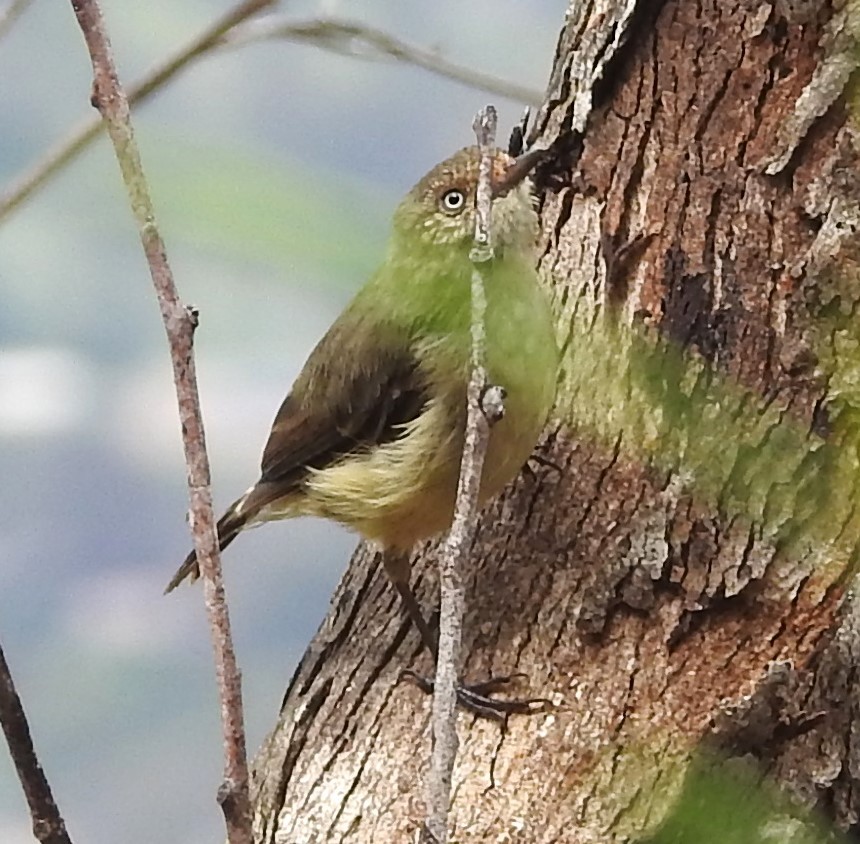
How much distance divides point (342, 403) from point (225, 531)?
1.00ft

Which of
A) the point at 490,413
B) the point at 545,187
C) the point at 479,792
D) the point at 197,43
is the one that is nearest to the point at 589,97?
the point at 545,187

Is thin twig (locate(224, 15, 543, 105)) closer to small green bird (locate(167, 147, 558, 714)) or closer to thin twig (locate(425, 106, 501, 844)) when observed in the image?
thin twig (locate(425, 106, 501, 844))

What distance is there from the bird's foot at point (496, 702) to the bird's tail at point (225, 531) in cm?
46

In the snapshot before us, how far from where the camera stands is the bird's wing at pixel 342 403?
1.62 metres

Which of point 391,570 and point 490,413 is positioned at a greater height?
point 391,570

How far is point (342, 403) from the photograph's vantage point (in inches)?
67.8

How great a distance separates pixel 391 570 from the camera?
1774mm

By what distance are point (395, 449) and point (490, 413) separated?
40.9 inches

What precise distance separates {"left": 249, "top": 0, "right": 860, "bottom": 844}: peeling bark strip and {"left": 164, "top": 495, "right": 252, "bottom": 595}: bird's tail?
0.78 ft

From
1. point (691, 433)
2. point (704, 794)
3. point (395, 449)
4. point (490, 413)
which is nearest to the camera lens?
point (704, 794)

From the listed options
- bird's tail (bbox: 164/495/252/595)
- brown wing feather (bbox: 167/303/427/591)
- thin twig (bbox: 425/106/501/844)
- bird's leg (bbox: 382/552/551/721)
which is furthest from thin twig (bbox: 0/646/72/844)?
bird's tail (bbox: 164/495/252/595)

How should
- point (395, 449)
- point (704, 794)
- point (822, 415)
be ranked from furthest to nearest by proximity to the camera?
point (395, 449), point (822, 415), point (704, 794)

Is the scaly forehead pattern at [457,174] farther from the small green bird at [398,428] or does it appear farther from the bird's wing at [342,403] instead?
the bird's wing at [342,403]

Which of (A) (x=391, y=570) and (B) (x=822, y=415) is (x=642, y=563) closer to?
(B) (x=822, y=415)
